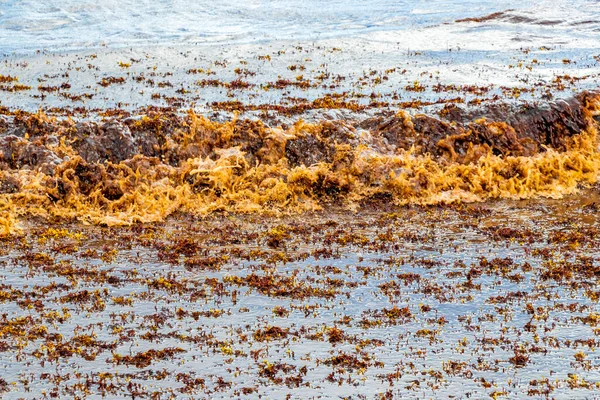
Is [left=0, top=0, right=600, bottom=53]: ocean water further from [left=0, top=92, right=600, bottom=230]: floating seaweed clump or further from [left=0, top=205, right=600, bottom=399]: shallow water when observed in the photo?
[left=0, top=205, right=600, bottom=399]: shallow water

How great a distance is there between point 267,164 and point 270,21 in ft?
87.6

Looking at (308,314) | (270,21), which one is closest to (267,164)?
(308,314)

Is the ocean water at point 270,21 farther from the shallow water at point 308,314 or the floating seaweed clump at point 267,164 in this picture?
the shallow water at point 308,314

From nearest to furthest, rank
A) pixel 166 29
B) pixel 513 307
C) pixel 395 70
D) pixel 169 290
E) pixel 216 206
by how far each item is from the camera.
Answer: pixel 513 307 < pixel 169 290 < pixel 216 206 < pixel 395 70 < pixel 166 29

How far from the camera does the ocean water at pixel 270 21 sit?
1639 inches

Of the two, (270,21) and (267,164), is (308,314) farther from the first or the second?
(270,21)

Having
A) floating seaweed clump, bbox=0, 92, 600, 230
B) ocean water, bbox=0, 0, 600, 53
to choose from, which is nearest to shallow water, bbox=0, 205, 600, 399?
floating seaweed clump, bbox=0, 92, 600, 230

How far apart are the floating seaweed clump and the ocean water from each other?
15.3m

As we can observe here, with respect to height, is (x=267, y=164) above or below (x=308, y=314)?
above

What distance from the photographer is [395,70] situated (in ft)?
109

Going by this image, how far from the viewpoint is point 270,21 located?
48656 mm

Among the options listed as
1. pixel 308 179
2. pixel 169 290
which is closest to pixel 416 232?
pixel 308 179

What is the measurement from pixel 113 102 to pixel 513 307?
18.4 m

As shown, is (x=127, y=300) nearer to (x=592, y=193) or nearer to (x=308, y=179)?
(x=308, y=179)
